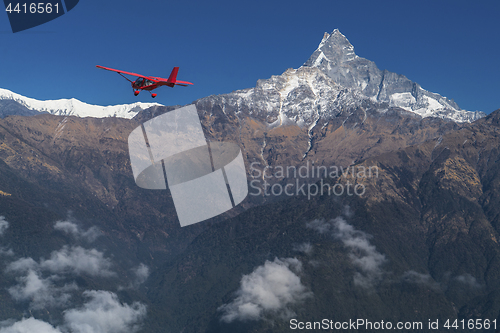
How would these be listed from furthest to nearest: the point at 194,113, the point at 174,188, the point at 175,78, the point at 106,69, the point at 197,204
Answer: the point at 175,78 → the point at 106,69 → the point at 197,204 → the point at 174,188 → the point at 194,113

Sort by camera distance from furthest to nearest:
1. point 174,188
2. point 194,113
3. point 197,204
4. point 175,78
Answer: point 175,78 → point 197,204 → point 174,188 → point 194,113

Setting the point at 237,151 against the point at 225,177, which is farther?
the point at 225,177

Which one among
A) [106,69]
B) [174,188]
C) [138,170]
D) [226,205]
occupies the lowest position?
[226,205]

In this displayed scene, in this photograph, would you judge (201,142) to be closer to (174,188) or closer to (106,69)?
(174,188)

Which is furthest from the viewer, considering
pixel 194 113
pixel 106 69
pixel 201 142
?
pixel 106 69

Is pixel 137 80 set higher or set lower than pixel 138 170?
higher

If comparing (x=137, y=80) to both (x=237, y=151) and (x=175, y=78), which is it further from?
(x=237, y=151)

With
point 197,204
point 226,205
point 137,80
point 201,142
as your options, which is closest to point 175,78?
point 137,80

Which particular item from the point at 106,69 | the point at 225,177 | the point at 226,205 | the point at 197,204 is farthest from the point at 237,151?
the point at 106,69

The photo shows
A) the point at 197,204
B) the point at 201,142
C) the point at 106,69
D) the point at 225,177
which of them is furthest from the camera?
the point at 106,69
